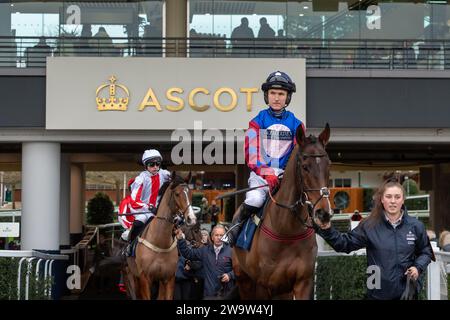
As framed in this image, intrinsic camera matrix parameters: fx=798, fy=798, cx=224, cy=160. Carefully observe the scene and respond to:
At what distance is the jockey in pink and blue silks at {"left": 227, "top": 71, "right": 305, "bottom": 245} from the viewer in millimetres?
6773

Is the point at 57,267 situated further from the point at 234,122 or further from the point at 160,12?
the point at 160,12

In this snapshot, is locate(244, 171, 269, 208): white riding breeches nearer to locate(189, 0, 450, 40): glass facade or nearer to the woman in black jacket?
the woman in black jacket

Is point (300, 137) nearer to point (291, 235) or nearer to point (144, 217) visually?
point (291, 235)

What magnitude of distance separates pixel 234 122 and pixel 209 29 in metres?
3.08

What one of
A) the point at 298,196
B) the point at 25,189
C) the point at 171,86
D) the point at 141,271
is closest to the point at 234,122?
the point at 171,86

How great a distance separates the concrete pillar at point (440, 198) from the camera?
24.2 meters

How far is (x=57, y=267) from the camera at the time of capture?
1534 centimetres

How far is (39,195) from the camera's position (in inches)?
619

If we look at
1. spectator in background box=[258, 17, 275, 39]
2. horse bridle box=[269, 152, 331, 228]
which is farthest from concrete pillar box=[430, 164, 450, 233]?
horse bridle box=[269, 152, 331, 228]

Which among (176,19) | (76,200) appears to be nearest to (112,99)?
(176,19)

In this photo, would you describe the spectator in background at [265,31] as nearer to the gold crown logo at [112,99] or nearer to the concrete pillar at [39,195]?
the gold crown logo at [112,99]

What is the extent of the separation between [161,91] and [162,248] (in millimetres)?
6162

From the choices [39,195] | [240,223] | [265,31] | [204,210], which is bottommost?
[204,210]

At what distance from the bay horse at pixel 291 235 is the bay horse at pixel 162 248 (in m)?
3.02
